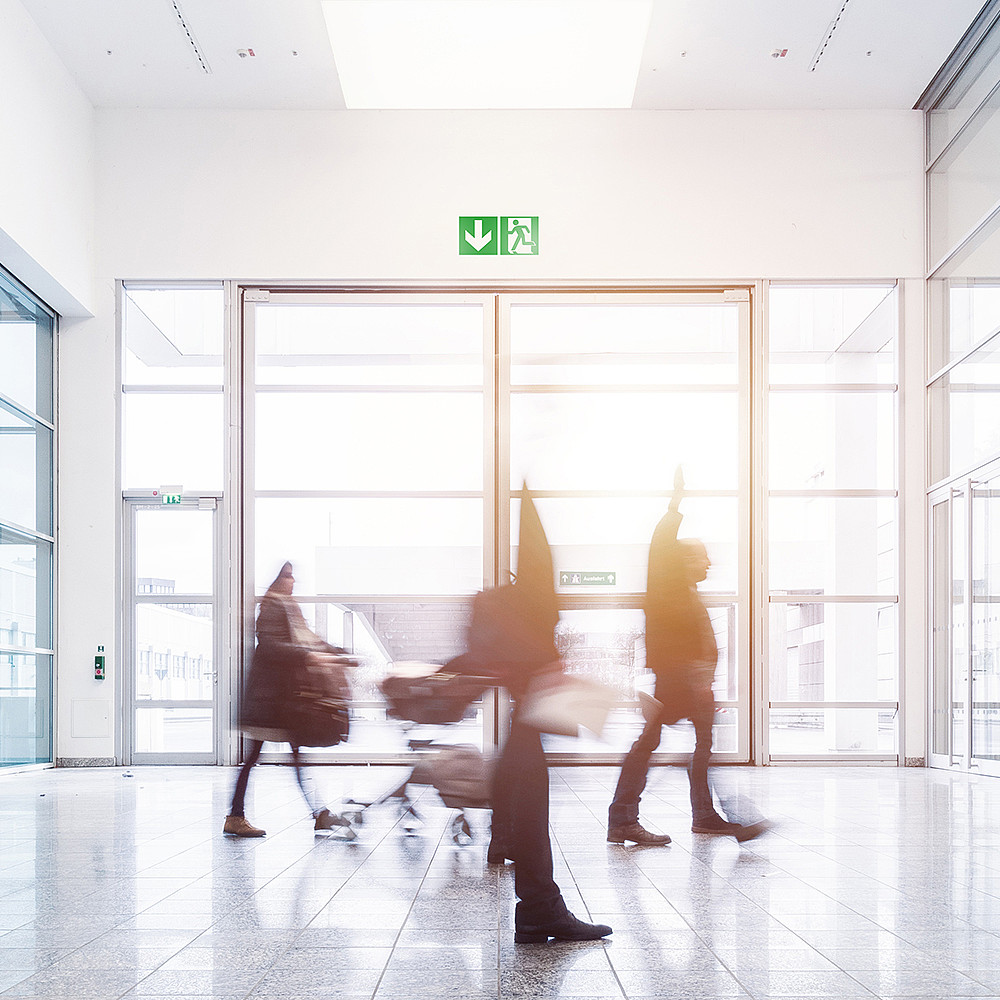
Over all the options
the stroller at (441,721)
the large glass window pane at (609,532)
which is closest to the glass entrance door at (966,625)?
the large glass window pane at (609,532)

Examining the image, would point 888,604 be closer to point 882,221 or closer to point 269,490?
point 882,221

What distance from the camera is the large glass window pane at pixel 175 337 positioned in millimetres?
11719

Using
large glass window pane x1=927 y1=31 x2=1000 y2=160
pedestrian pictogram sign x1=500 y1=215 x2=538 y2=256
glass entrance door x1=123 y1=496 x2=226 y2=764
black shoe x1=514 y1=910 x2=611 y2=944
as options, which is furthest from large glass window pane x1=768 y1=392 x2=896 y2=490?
black shoe x1=514 y1=910 x2=611 y2=944

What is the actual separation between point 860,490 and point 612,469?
2.60m

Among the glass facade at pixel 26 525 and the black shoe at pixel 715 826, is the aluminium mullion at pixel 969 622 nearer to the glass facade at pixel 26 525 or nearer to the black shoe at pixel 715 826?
the black shoe at pixel 715 826

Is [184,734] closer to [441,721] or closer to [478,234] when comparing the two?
[478,234]

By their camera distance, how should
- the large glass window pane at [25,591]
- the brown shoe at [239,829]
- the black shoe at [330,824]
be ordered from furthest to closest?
the large glass window pane at [25,591]
the black shoe at [330,824]
the brown shoe at [239,829]

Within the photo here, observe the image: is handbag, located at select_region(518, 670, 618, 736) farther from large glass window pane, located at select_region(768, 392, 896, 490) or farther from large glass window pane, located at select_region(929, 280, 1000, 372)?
large glass window pane, located at select_region(768, 392, 896, 490)

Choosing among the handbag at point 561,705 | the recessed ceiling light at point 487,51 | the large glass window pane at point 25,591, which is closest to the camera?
the handbag at point 561,705

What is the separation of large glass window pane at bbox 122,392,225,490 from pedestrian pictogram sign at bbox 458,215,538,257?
3.10 metres

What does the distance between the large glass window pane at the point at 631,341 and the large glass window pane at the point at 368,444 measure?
0.84 m

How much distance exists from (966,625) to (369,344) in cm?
663

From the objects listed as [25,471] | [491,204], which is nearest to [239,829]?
[25,471]

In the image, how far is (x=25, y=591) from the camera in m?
10.8
